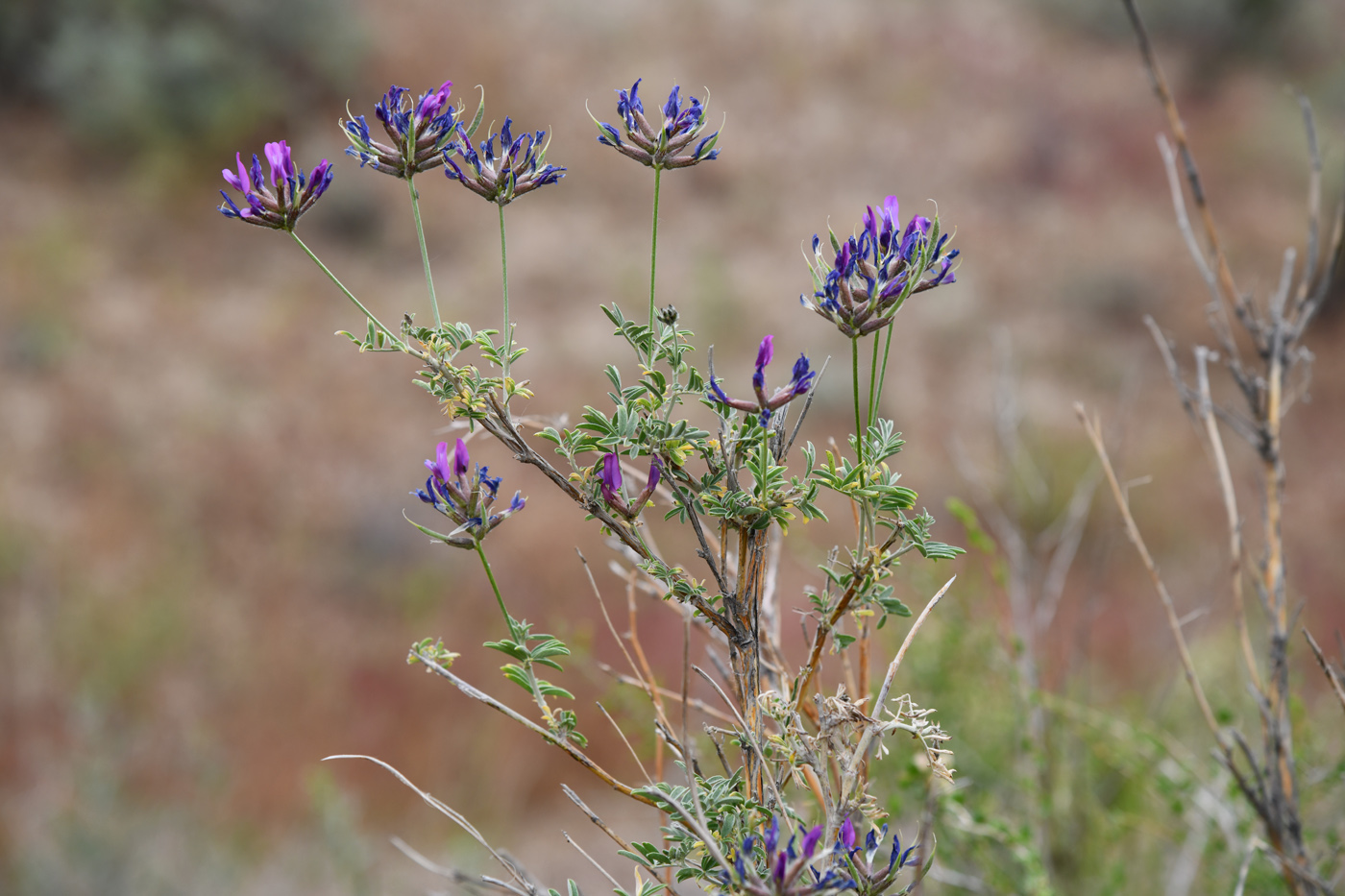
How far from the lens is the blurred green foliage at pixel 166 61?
26.8 feet

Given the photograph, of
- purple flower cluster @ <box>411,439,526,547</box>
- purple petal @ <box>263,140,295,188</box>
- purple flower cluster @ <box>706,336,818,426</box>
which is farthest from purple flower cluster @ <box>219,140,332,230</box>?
purple flower cluster @ <box>706,336,818,426</box>

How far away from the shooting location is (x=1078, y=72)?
38.8ft

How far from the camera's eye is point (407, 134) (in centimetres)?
56

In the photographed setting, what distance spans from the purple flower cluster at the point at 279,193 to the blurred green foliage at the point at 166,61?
931 centimetres

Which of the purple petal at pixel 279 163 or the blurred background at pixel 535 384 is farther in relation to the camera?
the blurred background at pixel 535 384

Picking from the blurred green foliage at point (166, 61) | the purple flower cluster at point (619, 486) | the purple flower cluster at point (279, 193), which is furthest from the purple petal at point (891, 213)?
the blurred green foliage at point (166, 61)

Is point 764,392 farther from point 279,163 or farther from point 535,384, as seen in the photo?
point 535,384

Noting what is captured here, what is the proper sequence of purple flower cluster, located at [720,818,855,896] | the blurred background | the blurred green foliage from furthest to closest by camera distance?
the blurred green foliage
the blurred background
purple flower cluster, located at [720,818,855,896]

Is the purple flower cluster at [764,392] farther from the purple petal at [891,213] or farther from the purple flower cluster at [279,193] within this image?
the purple flower cluster at [279,193]

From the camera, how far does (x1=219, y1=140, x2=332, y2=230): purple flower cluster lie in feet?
1.81

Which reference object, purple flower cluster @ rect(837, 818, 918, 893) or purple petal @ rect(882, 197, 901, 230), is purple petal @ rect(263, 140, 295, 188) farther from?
purple flower cluster @ rect(837, 818, 918, 893)

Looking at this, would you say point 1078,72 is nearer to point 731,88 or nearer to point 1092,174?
point 1092,174

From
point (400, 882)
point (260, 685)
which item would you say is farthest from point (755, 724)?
point (260, 685)

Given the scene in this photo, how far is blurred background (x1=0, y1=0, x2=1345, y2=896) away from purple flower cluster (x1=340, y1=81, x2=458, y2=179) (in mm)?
500
